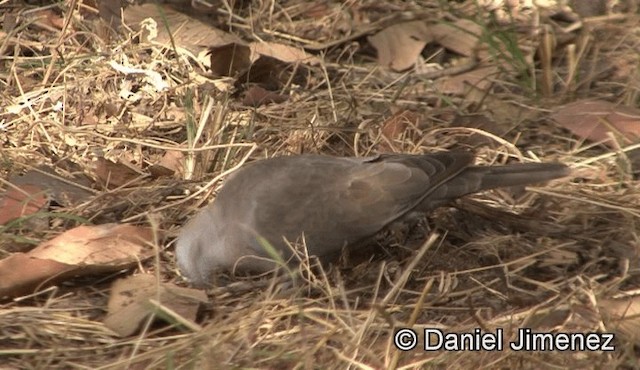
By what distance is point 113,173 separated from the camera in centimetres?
356

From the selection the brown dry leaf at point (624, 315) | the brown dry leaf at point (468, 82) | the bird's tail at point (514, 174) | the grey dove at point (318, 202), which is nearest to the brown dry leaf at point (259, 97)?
the brown dry leaf at point (468, 82)

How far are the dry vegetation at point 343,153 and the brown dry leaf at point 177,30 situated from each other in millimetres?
65

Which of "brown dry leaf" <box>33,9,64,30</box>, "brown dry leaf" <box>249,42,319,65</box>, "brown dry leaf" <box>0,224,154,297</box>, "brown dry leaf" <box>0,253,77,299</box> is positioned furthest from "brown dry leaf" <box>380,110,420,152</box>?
"brown dry leaf" <box>33,9,64,30</box>

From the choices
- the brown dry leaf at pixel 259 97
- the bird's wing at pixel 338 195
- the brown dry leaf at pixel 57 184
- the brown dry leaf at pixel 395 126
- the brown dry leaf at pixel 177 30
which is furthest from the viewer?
the brown dry leaf at pixel 177 30

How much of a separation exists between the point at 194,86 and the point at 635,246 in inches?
66.7

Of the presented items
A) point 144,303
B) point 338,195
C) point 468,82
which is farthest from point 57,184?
point 468,82

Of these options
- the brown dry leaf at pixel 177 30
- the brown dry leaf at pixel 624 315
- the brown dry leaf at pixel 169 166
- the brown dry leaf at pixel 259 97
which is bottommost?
the brown dry leaf at pixel 169 166

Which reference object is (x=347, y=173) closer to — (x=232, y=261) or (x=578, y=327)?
(x=232, y=261)

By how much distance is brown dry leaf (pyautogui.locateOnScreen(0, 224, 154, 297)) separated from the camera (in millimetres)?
2955

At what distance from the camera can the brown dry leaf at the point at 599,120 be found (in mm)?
3660

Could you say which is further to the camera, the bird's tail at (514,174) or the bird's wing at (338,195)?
the bird's tail at (514,174)

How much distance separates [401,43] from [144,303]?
6.06 feet

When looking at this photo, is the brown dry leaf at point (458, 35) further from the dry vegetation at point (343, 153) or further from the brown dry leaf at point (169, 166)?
the brown dry leaf at point (169, 166)

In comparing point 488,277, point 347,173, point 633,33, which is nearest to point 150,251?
point 347,173
